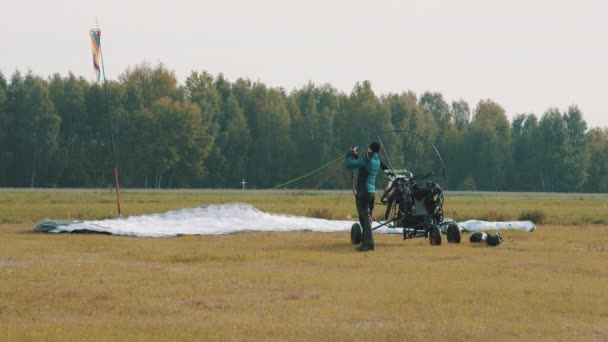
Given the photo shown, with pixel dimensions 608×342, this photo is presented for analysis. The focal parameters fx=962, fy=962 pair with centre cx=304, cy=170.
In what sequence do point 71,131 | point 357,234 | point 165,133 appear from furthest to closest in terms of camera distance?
point 71,131 < point 165,133 < point 357,234

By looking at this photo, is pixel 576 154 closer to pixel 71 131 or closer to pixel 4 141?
pixel 71 131

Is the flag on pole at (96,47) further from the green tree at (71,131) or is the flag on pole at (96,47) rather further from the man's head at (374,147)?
the green tree at (71,131)

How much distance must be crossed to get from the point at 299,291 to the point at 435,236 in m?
8.67

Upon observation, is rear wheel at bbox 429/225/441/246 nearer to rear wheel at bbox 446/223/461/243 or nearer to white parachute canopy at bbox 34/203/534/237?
rear wheel at bbox 446/223/461/243

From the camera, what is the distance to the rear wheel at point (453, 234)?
22.1 meters

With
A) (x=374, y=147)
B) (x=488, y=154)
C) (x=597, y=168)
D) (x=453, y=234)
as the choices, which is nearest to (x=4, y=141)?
A: (x=488, y=154)

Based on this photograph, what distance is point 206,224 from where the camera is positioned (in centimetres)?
2695

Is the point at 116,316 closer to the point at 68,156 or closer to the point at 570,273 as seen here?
the point at 570,273

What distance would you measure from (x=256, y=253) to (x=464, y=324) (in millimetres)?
9219

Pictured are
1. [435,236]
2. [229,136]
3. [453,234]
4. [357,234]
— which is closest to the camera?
[435,236]

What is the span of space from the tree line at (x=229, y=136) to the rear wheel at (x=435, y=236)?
77.1 metres

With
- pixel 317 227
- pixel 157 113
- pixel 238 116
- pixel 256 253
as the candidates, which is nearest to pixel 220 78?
pixel 238 116

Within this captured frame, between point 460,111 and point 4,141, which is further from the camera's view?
point 460,111

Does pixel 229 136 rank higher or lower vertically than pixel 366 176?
higher
